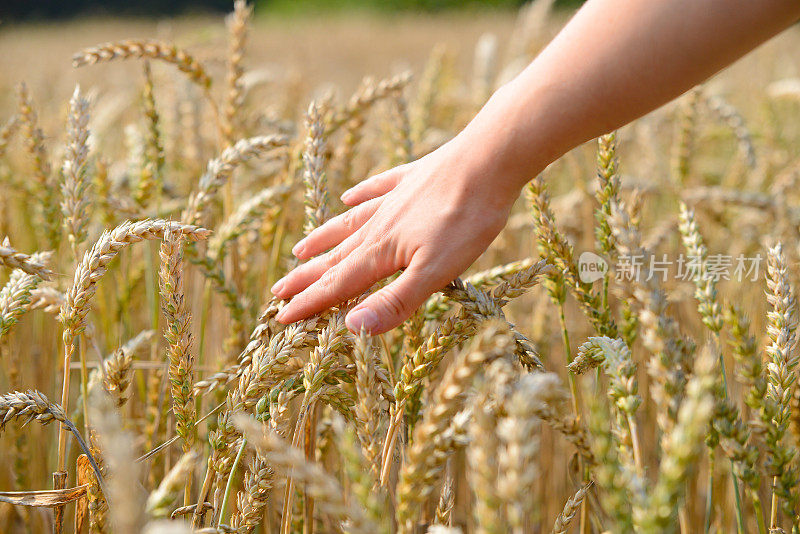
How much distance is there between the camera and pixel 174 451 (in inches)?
42.4

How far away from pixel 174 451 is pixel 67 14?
2493cm

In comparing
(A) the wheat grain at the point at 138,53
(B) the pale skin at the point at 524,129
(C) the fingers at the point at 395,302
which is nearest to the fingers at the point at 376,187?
(B) the pale skin at the point at 524,129

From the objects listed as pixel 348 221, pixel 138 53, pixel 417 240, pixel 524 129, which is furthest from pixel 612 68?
pixel 138 53

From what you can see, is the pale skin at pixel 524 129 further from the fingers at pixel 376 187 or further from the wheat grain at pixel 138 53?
the wheat grain at pixel 138 53

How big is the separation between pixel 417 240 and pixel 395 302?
0.25 feet

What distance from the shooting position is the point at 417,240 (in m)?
0.74

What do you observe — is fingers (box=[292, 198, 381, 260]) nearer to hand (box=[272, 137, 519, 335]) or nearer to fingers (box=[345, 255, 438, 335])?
hand (box=[272, 137, 519, 335])

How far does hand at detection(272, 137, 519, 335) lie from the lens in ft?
2.34

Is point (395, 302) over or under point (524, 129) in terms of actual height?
under

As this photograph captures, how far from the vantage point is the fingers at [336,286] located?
0.78 meters

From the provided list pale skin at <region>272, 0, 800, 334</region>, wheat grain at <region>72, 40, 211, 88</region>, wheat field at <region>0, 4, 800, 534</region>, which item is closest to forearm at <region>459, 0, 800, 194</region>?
pale skin at <region>272, 0, 800, 334</region>

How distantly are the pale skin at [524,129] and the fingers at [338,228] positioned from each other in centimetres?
1

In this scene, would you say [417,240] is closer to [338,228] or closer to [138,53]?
[338,228]

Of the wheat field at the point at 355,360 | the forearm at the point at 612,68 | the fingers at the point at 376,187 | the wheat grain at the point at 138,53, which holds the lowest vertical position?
the wheat field at the point at 355,360
